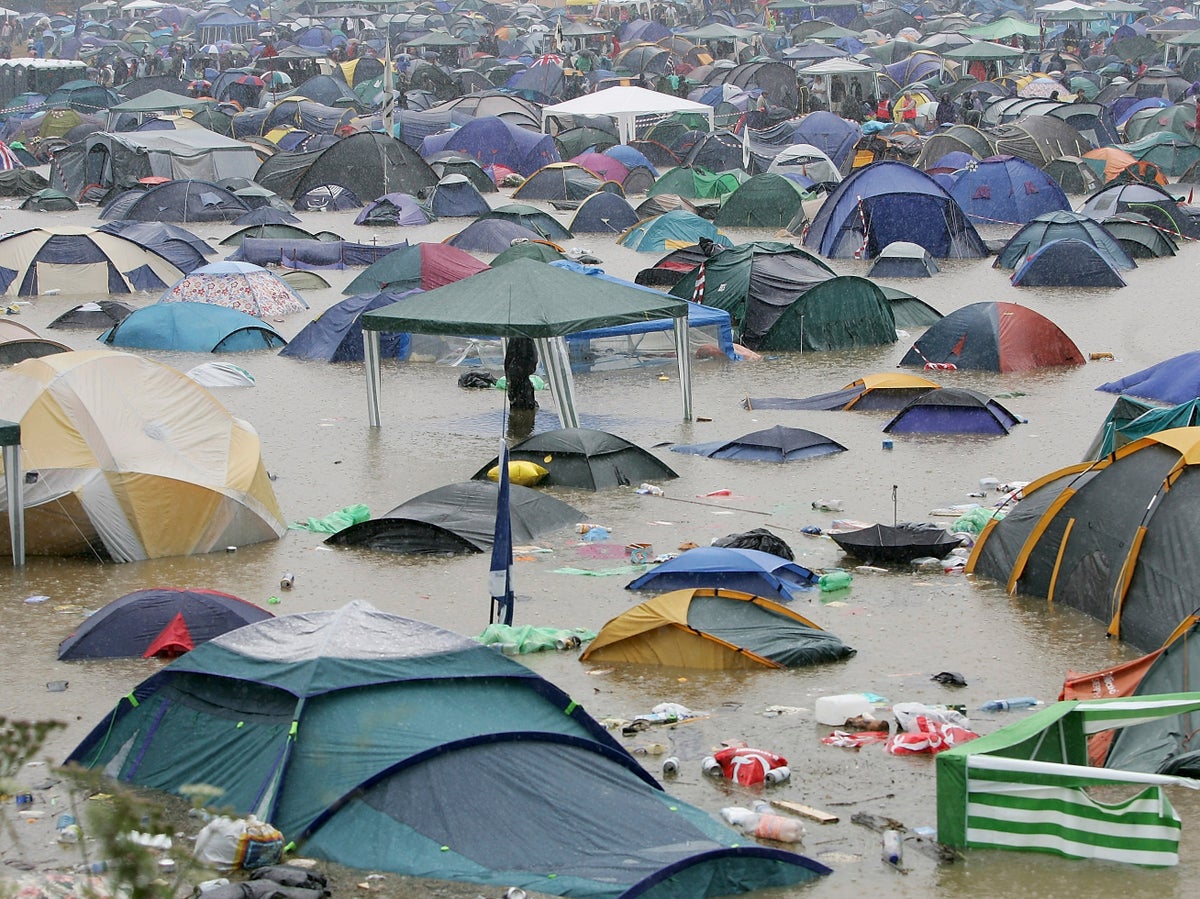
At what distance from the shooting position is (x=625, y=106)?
47.6 m

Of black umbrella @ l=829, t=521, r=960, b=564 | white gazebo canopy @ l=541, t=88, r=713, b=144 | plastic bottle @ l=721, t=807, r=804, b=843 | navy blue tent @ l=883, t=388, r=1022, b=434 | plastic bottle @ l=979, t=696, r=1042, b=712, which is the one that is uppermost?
white gazebo canopy @ l=541, t=88, r=713, b=144

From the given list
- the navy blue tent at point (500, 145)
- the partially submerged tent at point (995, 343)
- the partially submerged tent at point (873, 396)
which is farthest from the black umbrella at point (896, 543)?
the navy blue tent at point (500, 145)

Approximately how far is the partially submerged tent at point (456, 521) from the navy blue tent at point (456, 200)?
25.3m

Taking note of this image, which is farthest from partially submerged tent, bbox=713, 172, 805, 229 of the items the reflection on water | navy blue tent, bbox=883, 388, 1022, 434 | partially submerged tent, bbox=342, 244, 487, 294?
navy blue tent, bbox=883, 388, 1022, 434

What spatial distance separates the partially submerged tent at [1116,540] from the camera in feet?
41.7

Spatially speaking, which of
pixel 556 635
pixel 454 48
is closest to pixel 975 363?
pixel 556 635

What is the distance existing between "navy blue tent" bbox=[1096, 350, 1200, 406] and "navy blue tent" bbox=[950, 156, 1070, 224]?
1791 centimetres

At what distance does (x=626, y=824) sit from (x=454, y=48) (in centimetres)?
7086

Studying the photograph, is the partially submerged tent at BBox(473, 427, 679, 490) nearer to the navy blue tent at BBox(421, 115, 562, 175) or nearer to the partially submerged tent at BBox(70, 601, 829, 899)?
the partially submerged tent at BBox(70, 601, 829, 899)

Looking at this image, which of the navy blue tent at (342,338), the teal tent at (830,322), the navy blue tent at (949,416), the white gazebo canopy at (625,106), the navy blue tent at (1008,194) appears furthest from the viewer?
the white gazebo canopy at (625,106)

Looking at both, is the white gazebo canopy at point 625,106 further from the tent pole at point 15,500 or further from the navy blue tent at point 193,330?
the tent pole at point 15,500

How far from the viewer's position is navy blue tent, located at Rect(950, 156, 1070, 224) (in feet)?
125

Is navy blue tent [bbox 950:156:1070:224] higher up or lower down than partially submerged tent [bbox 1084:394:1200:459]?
lower down

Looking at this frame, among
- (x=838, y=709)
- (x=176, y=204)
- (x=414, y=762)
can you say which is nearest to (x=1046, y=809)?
(x=838, y=709)
